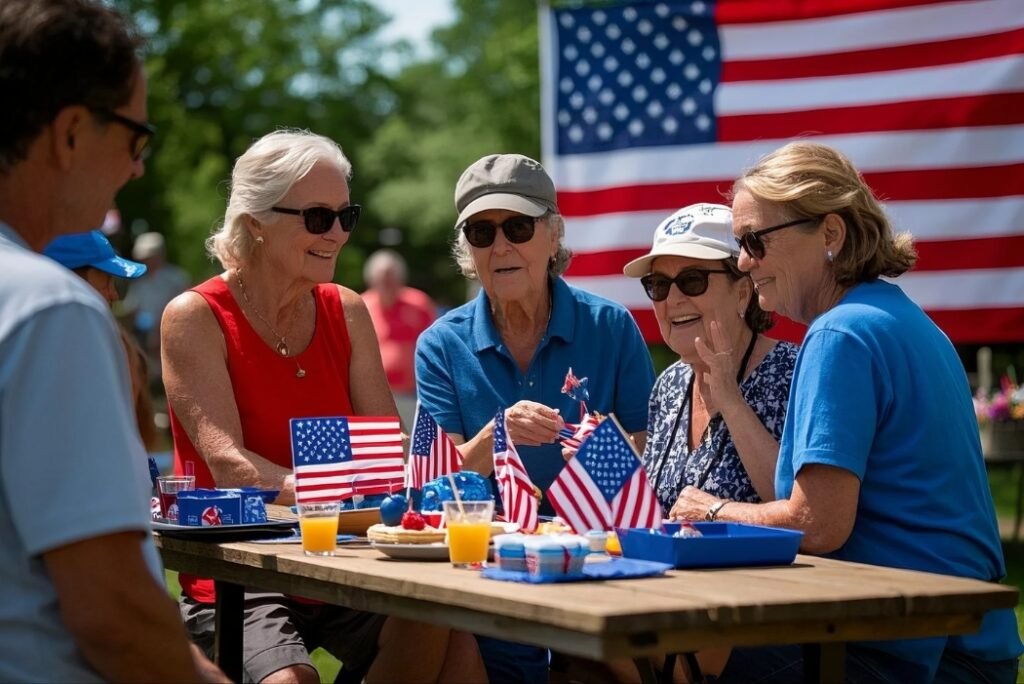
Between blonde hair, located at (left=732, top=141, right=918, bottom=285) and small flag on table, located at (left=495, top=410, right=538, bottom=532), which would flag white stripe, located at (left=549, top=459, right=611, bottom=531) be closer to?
small flag on table, located at (left=495, top=410, right=538, bottom=532)

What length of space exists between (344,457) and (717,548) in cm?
115

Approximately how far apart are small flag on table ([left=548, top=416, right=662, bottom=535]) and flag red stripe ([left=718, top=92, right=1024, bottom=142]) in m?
5.13

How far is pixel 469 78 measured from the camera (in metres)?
46.8

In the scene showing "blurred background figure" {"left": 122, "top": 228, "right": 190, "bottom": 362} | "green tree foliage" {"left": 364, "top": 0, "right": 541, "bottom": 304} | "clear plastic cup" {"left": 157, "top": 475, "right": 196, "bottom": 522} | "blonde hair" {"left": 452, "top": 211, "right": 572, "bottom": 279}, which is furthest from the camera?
"green tree foliage" {"left": 364, "top": 0, "right": 541, "bottom": 304}

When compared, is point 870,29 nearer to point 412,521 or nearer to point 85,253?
point 85,253

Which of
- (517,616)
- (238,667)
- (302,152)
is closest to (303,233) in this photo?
(302,152)

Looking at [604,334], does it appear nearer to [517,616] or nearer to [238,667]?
[238,667]

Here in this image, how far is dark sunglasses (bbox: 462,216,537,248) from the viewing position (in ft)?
15.3

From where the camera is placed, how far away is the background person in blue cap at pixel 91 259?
4.21 metres

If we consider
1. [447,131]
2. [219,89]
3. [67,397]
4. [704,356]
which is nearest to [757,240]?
[704,356]

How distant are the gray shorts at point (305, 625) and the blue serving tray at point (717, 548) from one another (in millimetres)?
1335

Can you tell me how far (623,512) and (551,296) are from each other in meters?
1.75

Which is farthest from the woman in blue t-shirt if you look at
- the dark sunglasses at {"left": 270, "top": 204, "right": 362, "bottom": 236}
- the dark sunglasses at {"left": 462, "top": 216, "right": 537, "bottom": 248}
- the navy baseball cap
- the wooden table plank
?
the navy baseball cap

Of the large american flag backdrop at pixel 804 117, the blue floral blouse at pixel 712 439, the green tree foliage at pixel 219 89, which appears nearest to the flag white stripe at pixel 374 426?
the blue floral blouse at pixel 712 439
